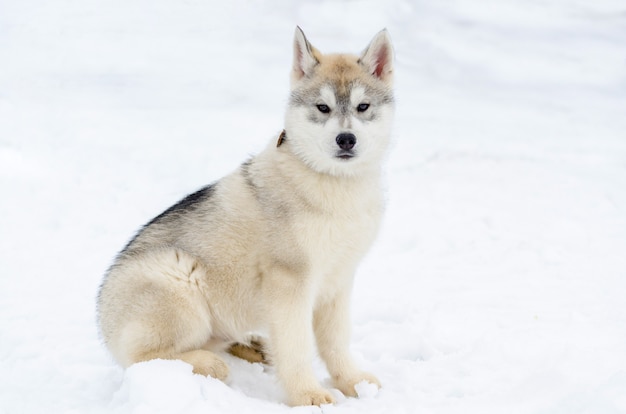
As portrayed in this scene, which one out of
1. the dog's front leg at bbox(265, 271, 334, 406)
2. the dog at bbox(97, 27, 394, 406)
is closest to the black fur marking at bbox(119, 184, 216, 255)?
the dog at bbox(97, 27, 394, 406)

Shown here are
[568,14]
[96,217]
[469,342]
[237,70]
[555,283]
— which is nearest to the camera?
[469,342]

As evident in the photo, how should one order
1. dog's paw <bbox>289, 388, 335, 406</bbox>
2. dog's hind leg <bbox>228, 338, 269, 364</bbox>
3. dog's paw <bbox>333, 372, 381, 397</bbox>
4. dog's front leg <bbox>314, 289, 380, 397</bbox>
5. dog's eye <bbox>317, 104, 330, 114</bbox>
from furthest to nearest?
dog's hind leg <bbox>228, 338, 269, 364</bbox> < dog's front leg <bbox>314, 289, 380, 397</bbox> < dog's paw <bbox>333, 372, 381, 397</bbox> < dog's eye <bbox>317, 104, 330, 114</bbox> < dog's paw <bbox>289, 388, 335, 406</bbox>

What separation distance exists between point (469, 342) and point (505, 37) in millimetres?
11356

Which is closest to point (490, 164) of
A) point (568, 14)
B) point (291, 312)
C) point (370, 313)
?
point (370, 313)

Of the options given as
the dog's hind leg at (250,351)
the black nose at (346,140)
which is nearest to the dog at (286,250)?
the black nose at (346,140)

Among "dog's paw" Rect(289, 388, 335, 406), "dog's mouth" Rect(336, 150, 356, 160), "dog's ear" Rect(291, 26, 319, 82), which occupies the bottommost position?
"dog's paw" Rect(289, 388, 335, 406)

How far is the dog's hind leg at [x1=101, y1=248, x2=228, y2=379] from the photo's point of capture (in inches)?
180

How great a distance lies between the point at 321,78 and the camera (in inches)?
192

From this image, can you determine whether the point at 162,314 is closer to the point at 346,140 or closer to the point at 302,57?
the point at 346,140

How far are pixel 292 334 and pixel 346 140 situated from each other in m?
1.27

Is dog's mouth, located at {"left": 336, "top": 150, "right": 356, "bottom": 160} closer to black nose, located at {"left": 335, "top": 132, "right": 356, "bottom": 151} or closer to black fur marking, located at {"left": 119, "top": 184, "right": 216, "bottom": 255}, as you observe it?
black nose, located at {"left": 335, "top": 132, "right": 356, "bottom": 151}

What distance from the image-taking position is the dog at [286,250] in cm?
455

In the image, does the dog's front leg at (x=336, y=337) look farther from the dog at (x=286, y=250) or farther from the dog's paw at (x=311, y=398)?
the dog's paw at (x=311, y=398)

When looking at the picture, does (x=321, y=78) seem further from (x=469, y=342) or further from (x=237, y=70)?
(x=237, y=70)
